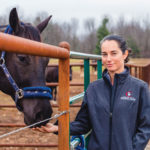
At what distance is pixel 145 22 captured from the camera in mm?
60469

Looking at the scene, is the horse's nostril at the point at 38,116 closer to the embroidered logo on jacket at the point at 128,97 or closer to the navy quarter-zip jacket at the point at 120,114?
the navy quarter-zip jacket at the point at 120,114

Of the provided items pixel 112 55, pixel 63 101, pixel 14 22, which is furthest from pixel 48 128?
pixel 14 22

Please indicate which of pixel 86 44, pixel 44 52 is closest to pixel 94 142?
pixel 44 52

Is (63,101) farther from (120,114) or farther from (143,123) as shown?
(143,123)

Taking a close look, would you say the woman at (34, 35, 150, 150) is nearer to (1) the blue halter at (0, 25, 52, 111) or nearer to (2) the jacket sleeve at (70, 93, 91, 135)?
(2) the jacket sleeve at (70, 93, 91, 135)

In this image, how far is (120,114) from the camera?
1.51 meters

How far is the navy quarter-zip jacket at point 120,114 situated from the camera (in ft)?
4.91

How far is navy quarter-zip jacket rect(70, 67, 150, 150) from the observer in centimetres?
150

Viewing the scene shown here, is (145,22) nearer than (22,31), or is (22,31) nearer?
(22,31)

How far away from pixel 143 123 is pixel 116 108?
0.21 m

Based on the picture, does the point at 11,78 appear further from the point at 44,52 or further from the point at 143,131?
the point at 143,131

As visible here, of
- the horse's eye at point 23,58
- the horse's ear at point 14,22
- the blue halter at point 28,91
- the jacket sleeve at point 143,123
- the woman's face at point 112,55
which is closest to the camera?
the jacket sleeve at point 143,123

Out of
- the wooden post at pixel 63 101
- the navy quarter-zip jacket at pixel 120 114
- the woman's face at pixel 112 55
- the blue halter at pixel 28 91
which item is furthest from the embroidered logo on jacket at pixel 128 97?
the blue halter at pixel 28 91

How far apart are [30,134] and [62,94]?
10.1ft
